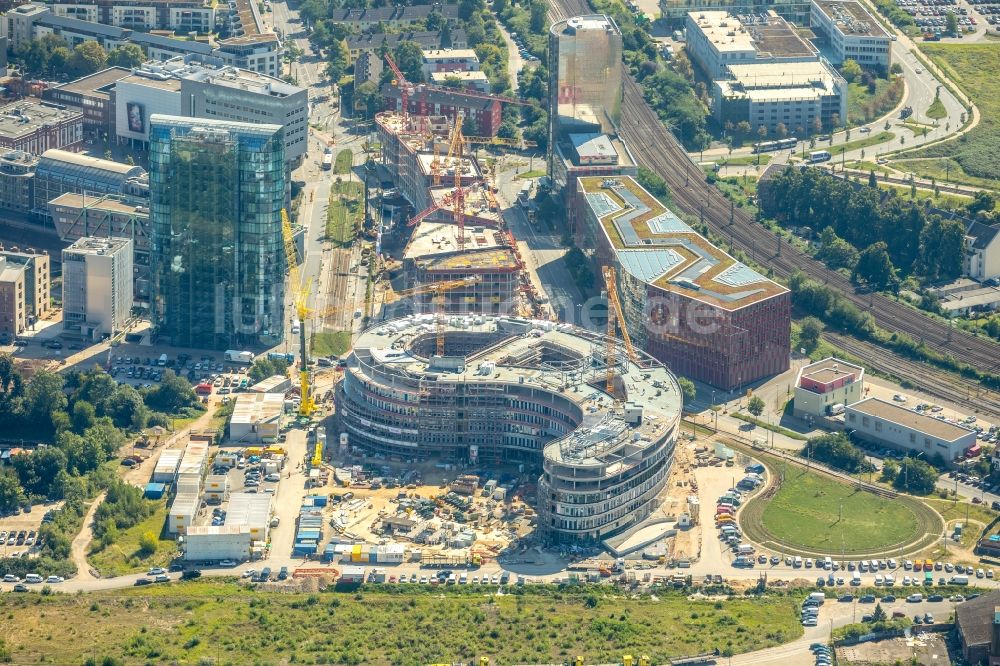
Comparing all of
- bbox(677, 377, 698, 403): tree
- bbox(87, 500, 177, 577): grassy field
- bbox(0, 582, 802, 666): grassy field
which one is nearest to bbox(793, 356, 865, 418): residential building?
bbox(677, 377, 698, 403): tree

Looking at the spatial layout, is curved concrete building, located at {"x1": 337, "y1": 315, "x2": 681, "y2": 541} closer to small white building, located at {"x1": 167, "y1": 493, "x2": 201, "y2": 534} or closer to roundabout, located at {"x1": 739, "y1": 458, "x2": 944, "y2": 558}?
roundabout, located at {"x1": 739, "y1": 458, "x2": 944, "y2": 558}

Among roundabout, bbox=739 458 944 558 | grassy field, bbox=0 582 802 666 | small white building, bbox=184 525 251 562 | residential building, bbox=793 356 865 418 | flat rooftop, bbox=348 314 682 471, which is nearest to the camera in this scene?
grassy field, bbox=0 582 802 666

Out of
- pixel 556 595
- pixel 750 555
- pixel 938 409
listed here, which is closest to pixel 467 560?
pixel 556 595

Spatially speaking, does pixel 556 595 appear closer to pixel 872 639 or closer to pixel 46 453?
pixel 872 639

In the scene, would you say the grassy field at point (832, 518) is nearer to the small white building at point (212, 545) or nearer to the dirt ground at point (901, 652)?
the dirt ground at point (901, 652)

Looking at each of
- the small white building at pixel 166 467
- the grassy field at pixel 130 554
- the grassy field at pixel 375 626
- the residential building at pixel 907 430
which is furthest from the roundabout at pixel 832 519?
the small white building at pixel 166 467

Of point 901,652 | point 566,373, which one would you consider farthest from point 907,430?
point 901,652
